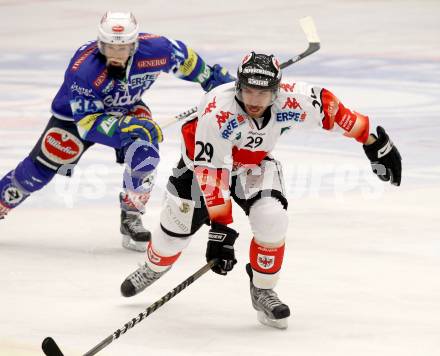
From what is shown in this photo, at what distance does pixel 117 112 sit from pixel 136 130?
1.13 ft

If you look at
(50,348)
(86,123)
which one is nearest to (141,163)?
(86,123)

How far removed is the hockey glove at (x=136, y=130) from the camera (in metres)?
5.73

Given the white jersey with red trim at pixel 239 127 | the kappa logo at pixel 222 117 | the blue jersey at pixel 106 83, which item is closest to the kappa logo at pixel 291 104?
the white jersey with red trim at pixel 239 127

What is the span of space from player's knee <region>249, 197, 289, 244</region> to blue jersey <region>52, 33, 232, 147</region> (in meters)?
1.39

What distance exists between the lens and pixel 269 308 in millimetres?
4688

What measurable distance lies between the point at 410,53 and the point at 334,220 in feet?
17.4

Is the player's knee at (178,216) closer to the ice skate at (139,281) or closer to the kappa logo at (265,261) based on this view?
the ice skate at (139,281)

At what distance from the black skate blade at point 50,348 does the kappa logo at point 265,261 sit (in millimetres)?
1008

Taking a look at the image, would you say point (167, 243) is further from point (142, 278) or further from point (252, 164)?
point (252, 164)

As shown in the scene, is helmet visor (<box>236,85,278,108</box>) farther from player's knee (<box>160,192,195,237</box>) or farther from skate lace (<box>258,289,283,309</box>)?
skate lace (<box>258,289,283,309</box>)

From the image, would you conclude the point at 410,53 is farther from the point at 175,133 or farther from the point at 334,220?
the point at 334,220

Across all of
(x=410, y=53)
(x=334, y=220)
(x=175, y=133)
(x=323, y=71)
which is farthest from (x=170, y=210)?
(x=410, y=53)

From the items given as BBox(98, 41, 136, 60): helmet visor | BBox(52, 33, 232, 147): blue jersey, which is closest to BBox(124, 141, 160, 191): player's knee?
BBox(52, 33, 232, 147): blue jersey

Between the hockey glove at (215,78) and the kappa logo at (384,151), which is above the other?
the kappa logo at (384,151)
